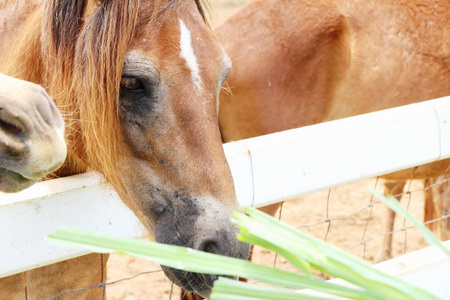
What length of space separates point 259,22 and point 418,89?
1036mm

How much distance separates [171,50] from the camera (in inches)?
59.6

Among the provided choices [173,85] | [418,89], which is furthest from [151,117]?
[418,89]

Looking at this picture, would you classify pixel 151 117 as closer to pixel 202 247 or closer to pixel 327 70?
pixel 202 247

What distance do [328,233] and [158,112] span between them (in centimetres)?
311

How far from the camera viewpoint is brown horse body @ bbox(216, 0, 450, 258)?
328 centimetres

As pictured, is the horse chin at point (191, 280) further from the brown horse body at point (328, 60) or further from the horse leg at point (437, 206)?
the horse leg at point (437, 206)

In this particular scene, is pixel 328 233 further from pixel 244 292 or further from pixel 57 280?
pixel 244 292

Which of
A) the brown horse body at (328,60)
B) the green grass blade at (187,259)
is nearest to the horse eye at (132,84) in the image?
the green grass blade at (187,259)

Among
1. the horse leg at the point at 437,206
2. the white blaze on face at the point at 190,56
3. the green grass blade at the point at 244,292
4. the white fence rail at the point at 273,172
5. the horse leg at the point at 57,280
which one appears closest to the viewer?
the green grass blade at the point at 244,292

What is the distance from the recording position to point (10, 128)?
1.02 m

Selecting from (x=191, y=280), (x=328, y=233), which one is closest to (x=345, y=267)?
(x=191, y=280)

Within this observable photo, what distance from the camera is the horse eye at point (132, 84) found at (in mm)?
1523

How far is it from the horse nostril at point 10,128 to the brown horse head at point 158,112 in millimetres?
506

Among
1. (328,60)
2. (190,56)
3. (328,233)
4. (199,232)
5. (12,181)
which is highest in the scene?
(328,60)
